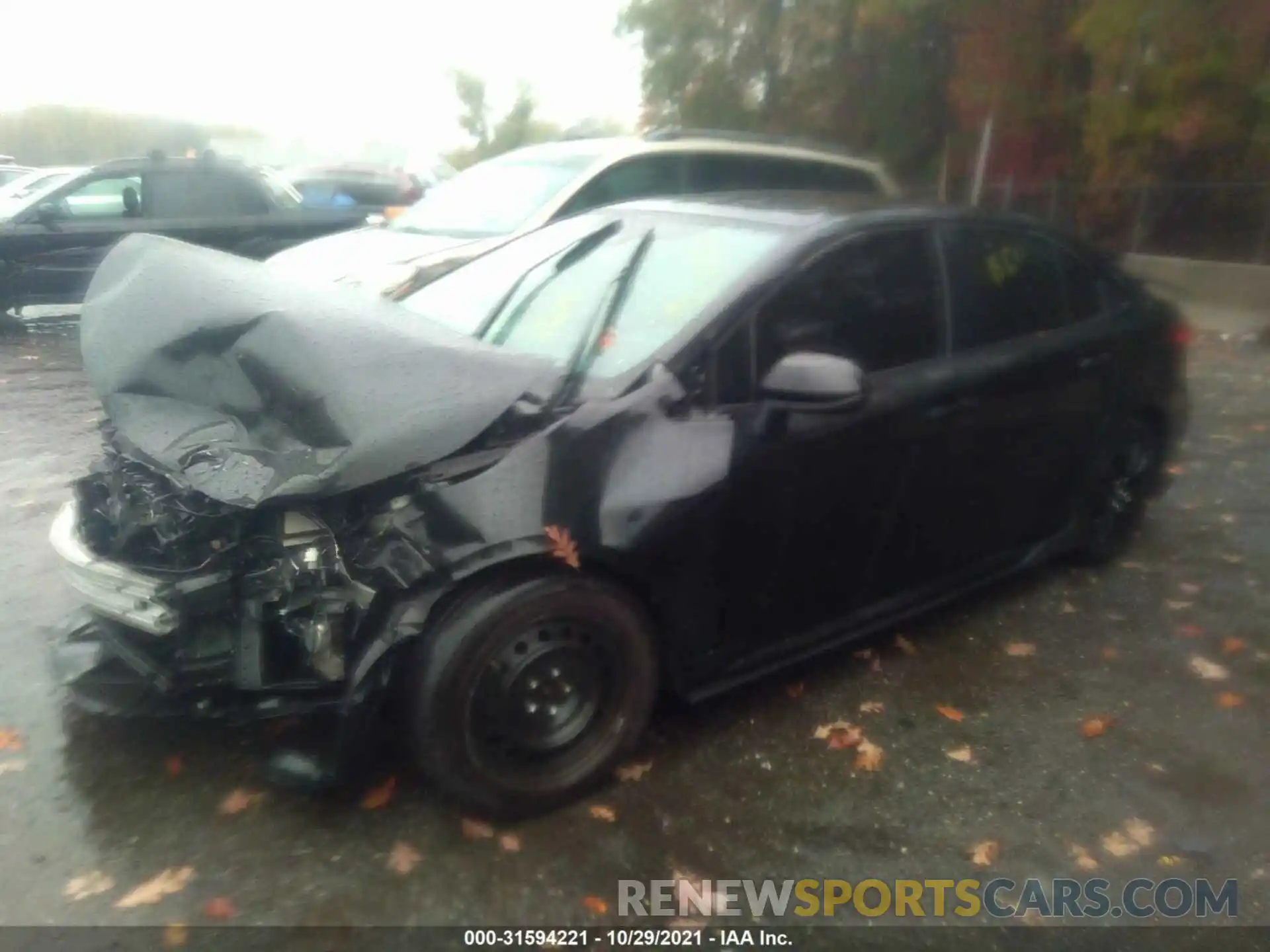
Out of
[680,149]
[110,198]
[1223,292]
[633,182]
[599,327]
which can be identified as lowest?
[1223,292]

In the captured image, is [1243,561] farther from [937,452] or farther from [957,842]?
[957,842]

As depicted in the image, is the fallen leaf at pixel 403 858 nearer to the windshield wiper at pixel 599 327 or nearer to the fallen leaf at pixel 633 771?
the fallen leaf at pixel 633 771

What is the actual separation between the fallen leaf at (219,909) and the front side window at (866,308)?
2.17m

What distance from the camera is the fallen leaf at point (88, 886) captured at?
287 cm

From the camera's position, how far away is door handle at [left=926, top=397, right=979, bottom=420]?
373 centimetres

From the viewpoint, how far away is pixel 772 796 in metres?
3.34

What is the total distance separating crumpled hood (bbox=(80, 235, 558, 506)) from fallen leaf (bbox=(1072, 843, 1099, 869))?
2.12 meters

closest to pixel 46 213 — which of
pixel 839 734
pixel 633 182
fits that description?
pixel 633 182

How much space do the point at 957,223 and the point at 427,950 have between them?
3102mm

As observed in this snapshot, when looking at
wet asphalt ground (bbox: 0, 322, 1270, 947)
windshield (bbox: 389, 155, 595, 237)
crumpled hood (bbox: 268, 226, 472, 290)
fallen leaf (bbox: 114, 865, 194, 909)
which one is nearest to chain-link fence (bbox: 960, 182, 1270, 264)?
windshield (bbox: 389, 155, 595, 237)

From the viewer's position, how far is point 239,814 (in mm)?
3186

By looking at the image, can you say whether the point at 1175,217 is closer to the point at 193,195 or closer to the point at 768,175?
the point at 768,175

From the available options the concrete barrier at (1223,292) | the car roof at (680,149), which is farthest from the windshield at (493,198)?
the concrete barrier at (1223,292)

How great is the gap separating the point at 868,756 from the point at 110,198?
10.6 meters
